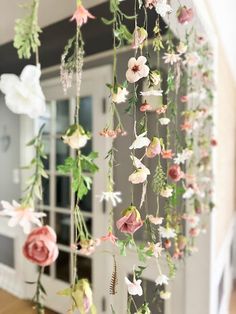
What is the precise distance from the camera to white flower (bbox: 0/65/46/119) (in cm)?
42

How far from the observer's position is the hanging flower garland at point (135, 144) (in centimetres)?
43

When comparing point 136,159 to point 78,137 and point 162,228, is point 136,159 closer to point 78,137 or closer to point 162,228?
point 78,137

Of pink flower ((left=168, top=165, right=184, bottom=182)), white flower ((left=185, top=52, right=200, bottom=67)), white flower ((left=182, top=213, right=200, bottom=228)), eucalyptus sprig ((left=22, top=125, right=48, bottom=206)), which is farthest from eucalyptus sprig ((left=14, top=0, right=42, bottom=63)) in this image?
white flower ((left=182, top=213, right=200, bottom=228))

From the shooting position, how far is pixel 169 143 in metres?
1.01

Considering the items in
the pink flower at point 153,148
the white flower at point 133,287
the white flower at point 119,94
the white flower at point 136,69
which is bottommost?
the white flower at point 133,287

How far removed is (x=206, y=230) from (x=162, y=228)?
635 mm

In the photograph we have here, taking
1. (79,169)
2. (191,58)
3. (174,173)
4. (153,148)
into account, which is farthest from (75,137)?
(191,58)

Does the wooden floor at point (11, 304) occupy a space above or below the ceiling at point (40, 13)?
below

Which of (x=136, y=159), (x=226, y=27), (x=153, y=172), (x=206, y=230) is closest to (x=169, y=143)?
(x=153, y=172)

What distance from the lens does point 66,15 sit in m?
0.75

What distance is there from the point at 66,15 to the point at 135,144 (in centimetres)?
42

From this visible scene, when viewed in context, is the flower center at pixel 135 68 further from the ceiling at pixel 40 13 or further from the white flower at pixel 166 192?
the white flower at pixel 166 192

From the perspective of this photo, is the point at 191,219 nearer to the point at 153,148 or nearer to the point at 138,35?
the point at 153,148

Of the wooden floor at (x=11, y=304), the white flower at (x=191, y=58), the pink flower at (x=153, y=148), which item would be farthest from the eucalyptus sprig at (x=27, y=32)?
the white flower at (x=191, y=58)
